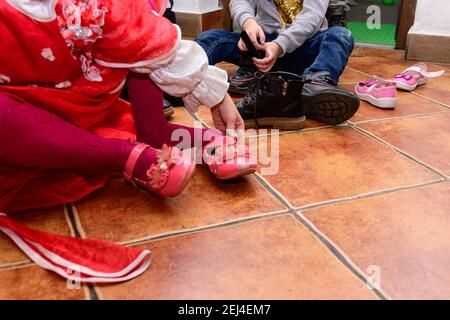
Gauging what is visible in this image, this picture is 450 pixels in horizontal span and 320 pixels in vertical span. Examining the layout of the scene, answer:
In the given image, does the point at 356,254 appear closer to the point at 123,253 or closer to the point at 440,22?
the point at 123,253

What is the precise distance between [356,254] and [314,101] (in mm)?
523

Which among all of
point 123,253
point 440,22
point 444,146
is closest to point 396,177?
point 444,146

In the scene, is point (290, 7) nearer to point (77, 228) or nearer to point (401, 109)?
point (401, 109)

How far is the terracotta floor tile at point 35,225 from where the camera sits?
0.65 m

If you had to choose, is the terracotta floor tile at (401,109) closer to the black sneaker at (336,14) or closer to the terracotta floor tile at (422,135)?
the terracotta floor tile at (422,135)

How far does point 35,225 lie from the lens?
28.3 inches

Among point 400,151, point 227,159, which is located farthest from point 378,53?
point 227,159

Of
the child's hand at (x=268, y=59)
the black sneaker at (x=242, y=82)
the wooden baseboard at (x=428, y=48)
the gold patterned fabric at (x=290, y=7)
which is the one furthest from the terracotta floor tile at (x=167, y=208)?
the wooden baseboard at (x=428, y=48)

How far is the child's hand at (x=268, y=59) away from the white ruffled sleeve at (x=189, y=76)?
364 millimetres

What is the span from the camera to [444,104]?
129 centimetres

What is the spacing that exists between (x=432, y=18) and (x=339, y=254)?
138cm

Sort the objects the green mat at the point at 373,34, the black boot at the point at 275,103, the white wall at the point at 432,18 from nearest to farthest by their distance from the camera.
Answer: the black boot at the point at 275,103
the white wall at the point at 432,18
the green mat at the point at 373,34

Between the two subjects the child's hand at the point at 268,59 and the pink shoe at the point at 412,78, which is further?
the pink shoe at the point at 412,78
